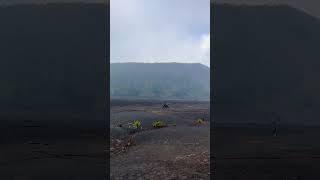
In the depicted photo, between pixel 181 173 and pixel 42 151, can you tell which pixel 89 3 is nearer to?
pixel 42 151

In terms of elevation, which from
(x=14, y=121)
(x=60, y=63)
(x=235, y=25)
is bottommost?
(x=14, y=121)

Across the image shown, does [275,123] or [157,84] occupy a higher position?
[157,84]

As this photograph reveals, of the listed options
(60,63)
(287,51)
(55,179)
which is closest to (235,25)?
(287,51)

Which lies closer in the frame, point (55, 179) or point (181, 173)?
point (55, 179)

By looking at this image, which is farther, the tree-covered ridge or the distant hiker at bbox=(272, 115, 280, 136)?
the tree-covered ridge

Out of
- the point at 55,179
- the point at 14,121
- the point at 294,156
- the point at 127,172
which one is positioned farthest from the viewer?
the point at 294,156

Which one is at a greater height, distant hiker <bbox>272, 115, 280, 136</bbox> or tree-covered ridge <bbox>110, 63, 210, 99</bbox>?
tree-covered ridge <bbox>110, 63, 210, 99</bbox>

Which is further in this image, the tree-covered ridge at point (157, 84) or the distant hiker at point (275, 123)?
the tree-covered ridge at point (157, 84)

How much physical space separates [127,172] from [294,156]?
512cm

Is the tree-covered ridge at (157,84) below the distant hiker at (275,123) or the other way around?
the other way around

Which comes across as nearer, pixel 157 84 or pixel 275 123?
pixel 275 123

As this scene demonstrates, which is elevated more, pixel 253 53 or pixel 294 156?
pixel 253 53

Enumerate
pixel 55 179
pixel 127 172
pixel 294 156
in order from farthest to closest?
pixel 294 156
pixel 127 172
pixel 55 179

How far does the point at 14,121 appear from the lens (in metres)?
9.84
